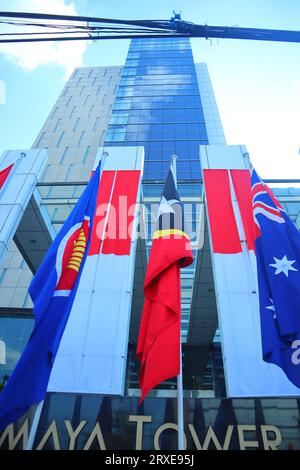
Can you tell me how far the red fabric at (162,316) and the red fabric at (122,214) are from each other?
8.30 ft

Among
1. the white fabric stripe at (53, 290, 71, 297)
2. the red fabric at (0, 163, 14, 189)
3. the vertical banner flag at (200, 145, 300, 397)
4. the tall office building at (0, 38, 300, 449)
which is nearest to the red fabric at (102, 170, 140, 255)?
the tall office building at (0, 38, 300, 449)

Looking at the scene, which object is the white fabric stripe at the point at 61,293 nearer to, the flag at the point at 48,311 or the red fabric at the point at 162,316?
the flag at the point at 48,311

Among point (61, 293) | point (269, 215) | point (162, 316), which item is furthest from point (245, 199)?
point (61, 293)

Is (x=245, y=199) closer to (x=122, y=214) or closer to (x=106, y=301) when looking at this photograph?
(x=122, y=214)

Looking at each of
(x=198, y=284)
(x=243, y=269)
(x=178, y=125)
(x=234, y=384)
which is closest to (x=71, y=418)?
(x=234, y=384)

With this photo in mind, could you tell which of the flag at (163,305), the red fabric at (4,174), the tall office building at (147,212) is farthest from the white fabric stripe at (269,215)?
the red fabric at (4,174)

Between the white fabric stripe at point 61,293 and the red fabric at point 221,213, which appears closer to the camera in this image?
the white fabric stripe at point 61,293

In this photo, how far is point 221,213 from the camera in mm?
8883

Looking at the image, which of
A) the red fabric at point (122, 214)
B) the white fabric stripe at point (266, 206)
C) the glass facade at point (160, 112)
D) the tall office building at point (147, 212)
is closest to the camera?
the tall office building at point (147, 212)

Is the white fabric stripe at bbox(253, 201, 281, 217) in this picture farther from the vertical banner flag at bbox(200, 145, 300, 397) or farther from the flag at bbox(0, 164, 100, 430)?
the flag at bbox(0, 164, 100, 430)

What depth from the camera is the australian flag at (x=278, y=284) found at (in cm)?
465

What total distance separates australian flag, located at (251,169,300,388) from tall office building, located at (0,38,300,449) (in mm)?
1784
